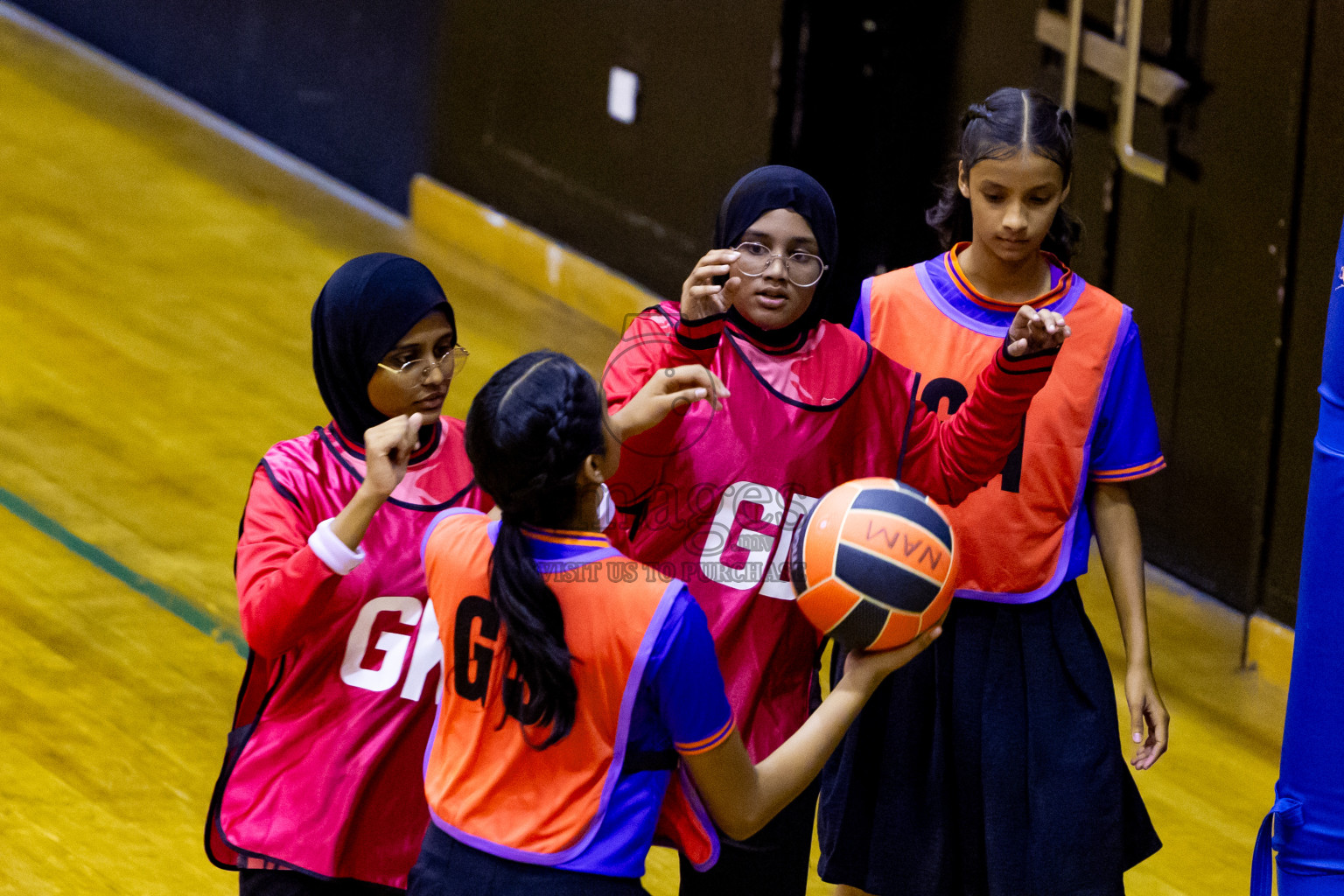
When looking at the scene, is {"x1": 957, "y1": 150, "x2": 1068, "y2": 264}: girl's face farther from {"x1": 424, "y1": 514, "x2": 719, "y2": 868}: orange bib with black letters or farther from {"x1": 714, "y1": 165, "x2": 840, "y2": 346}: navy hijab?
{"x1": 424, "y1": 514, "x2": 719, "y2": 868}: orange bib with black letters

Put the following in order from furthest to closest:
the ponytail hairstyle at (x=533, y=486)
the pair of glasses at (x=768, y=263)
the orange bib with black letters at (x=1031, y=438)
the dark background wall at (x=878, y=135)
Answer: the dark background wall at (x=878, y=135) < the orange bib with black letters at (x=1031, y=438) < the pair of glasses at (x=768, y=263) < the ponytail hairstyle at (x=533, y=486)

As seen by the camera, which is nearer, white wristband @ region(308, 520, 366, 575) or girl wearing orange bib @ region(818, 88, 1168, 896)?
white wristband @ region(308, 520, 366, 575)

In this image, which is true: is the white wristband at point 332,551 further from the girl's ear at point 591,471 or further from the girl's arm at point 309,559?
the girl's ear at point 591,471

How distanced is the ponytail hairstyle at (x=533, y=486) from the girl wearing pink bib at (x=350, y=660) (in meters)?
0.38

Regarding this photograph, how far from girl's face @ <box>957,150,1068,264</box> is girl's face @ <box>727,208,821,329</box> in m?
0.32

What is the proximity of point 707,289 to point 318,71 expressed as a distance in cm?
610

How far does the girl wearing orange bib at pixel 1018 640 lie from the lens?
2.90m

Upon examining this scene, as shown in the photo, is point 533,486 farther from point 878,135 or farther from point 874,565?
point 878,135

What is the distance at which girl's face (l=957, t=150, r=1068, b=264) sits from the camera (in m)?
2.78

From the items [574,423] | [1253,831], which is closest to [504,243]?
[1253,831]

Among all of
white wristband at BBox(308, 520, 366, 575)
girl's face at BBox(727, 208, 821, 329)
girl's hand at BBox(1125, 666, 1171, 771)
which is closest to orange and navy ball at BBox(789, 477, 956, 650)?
girl's face at BBox(727, 208, 821, 329)

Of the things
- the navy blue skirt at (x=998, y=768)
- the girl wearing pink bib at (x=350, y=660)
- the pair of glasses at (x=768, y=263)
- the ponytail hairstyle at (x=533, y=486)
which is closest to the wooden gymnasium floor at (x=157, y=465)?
the navy blue skirt at (x=998, y=768)

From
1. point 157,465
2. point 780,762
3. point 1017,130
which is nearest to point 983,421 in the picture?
point 1017,130

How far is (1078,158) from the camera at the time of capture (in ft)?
17.9
